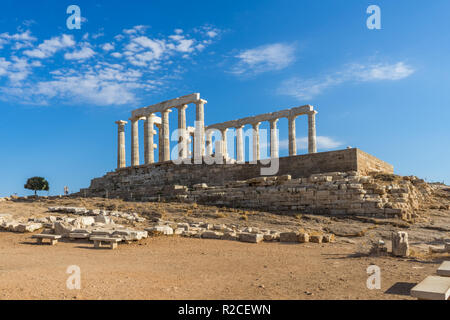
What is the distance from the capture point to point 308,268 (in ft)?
26.7

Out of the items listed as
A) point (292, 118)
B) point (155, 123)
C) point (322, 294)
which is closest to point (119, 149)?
point (155, 123)

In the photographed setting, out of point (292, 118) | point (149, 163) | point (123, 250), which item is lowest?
point (123, 250)

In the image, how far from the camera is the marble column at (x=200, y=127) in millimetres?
30756

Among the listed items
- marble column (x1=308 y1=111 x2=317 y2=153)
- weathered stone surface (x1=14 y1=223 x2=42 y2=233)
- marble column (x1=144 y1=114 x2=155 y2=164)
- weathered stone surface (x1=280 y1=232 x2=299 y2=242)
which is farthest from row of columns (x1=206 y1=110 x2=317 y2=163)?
weathered stone surface (x1=14 y1=223 x2=42 y2=233)

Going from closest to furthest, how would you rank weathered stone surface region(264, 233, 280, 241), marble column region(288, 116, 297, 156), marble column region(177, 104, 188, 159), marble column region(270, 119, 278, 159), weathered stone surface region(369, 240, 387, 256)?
weathered stone surface region(369, 240, 387, 256) → weathered stone surface region(264, 233, 280, 241) → marble column region(177, 104, 188, 159) → marble column region(288, 116, 297, 156) → marble column region(270, 119, 278, 159)

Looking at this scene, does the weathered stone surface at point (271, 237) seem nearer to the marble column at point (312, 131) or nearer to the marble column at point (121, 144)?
the marble column at point (312, 131)

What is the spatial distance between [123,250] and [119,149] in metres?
28.6

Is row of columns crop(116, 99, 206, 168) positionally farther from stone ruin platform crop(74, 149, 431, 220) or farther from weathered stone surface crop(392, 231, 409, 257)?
weathered stone surface crop(392, 231, 409, 257)

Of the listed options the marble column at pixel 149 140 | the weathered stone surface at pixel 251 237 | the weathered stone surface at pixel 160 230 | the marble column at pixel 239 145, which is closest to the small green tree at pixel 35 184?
the marble column at pixel 149 140

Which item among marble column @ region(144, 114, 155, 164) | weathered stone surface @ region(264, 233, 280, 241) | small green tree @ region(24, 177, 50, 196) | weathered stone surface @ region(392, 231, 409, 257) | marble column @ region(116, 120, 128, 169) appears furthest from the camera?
small green tree @ region(24, 177, 50, 196)

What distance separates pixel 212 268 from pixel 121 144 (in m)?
32.2

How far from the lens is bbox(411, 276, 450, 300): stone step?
4.96 metres

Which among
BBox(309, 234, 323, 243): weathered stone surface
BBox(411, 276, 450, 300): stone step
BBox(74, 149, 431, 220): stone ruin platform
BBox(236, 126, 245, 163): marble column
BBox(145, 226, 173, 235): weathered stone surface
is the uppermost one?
BBox(236, 126, 245, 163): marble column
